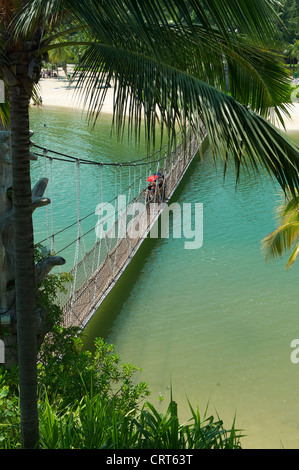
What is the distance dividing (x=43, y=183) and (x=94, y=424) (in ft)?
5.83

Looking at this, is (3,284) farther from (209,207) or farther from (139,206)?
(209,207)

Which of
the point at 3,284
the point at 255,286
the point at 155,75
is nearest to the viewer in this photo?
Answer: the point at 155,75

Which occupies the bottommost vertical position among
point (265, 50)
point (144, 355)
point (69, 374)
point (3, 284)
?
point (144, 355)

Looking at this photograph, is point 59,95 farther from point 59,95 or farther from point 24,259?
point 24,259

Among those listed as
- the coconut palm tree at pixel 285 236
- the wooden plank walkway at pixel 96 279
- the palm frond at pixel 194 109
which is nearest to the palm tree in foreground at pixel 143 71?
the palm frond at pixel 194 109

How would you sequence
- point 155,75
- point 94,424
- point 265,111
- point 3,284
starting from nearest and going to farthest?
point 155,75
point 265,111
point 94,424
point 3,284

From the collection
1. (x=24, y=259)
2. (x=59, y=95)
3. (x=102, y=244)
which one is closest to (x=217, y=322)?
(x=102, y=244)

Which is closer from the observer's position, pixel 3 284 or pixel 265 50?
pixel 265 50

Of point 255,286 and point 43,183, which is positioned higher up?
point 43,183

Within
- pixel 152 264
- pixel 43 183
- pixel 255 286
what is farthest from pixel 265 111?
pixel 152 264

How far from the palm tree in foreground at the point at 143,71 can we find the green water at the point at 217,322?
9.42ft

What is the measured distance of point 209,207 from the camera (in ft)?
44.8

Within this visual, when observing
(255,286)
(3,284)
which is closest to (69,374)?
(3,284)

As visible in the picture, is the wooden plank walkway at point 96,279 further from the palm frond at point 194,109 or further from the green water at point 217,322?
the palm frond at point 194,109
